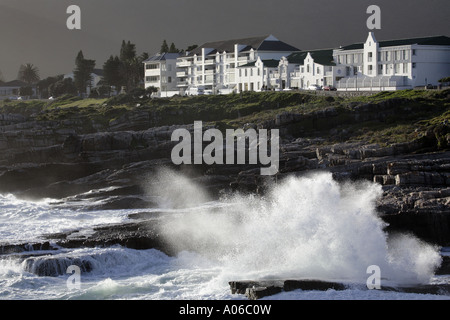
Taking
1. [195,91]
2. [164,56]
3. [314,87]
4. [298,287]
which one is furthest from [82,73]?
[298,287]

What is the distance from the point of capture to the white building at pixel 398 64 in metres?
76.1

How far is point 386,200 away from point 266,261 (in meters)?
8.32

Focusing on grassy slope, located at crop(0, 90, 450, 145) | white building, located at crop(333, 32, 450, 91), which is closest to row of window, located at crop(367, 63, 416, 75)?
white building, located at crop(333, 32, 450, 91)

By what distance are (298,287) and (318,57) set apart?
64.1 m

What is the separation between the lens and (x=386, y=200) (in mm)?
38000

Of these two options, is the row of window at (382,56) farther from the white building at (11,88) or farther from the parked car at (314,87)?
the white building at (11,88)

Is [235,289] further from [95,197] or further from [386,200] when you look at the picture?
[95,197]

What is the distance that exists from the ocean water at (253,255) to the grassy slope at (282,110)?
17268 millimetres

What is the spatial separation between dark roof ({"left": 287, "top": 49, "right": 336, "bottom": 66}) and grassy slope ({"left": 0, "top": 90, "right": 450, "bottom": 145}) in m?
8.14

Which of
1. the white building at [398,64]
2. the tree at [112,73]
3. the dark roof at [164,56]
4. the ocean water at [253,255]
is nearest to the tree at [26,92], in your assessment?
the tree at [112,73]

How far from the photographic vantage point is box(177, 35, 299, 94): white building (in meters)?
102

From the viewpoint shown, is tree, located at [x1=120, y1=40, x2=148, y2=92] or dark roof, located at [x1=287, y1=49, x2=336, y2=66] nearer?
dark roof, located at [x1=287, y1=49, x2=336, y2=66]

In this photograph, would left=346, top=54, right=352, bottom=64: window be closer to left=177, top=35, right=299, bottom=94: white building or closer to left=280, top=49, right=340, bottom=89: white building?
left=280, top=49, right=340, bottom=89: white building
